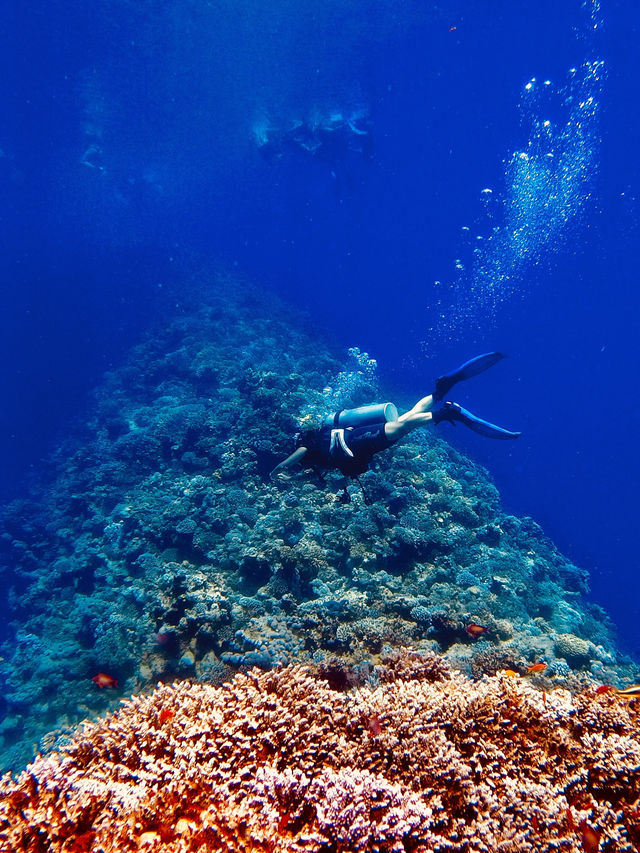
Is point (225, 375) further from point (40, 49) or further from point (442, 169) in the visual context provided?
point (442, 169)

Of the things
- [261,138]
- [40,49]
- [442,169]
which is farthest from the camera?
[442,169]

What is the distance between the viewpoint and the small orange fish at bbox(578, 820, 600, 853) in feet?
6.40

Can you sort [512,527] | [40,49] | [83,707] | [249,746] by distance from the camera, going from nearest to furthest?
[249,746], [83,707], [512,527], [40,49]

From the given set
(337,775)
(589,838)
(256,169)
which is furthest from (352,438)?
(256,169)

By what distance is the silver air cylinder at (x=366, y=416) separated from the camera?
6930 millimetres

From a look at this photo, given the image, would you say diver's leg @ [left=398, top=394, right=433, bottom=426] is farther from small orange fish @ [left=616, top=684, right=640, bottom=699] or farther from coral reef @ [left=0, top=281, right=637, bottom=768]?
small orange fish @ [left=616, top=684, right=640, bottom=699]

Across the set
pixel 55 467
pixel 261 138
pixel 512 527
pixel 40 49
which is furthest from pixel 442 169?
pixel 55 467

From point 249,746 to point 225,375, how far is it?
17.5 metres

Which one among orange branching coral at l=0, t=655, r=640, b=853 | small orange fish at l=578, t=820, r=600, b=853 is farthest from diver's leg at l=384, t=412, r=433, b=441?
small orange fish at l=578, t=820, r=600, b=853

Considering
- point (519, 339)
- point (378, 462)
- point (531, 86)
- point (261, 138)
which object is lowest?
point (378, 462)

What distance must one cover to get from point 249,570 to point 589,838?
6.72 metres

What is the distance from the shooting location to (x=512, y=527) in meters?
14.1

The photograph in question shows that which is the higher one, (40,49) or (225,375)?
(40,49)

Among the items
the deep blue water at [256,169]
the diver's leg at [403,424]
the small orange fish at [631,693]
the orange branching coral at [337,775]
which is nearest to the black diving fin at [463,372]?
the diver's leg at [403,424]
